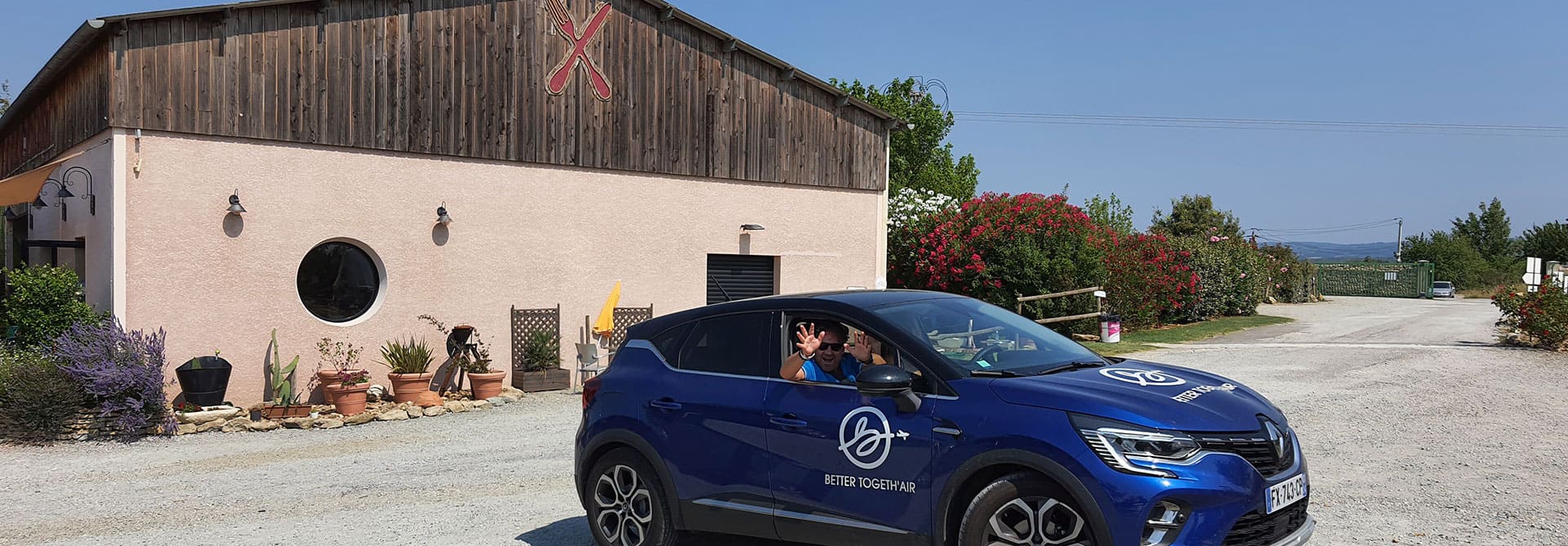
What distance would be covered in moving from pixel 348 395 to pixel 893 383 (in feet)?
31.6

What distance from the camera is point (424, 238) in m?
14.4

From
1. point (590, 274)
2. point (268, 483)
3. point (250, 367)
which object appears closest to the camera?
point (268, 483)

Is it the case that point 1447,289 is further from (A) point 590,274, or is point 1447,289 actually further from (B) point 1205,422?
(B) point 1205,422

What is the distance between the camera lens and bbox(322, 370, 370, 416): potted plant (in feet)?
41.3

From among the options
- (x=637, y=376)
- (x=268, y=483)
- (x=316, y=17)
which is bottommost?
(x=268, y=483)

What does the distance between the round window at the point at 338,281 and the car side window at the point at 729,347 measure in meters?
9.24

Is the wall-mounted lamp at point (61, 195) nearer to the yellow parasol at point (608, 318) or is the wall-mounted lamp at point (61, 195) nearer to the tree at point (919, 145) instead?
the yellow parasol at point (608, 318)

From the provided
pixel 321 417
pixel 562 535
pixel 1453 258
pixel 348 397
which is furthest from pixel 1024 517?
A: pixel 1453 258

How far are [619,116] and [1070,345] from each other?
1154cm

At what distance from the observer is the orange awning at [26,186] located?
13.5m

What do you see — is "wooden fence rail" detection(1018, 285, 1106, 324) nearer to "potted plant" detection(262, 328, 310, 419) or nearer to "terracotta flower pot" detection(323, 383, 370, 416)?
"terracotta flower pot" detection(323, 383, 370, 416)

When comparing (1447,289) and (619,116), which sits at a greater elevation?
(619,116)

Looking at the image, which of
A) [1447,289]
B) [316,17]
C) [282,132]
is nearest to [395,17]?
[316,17]

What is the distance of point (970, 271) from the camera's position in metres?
22.9
